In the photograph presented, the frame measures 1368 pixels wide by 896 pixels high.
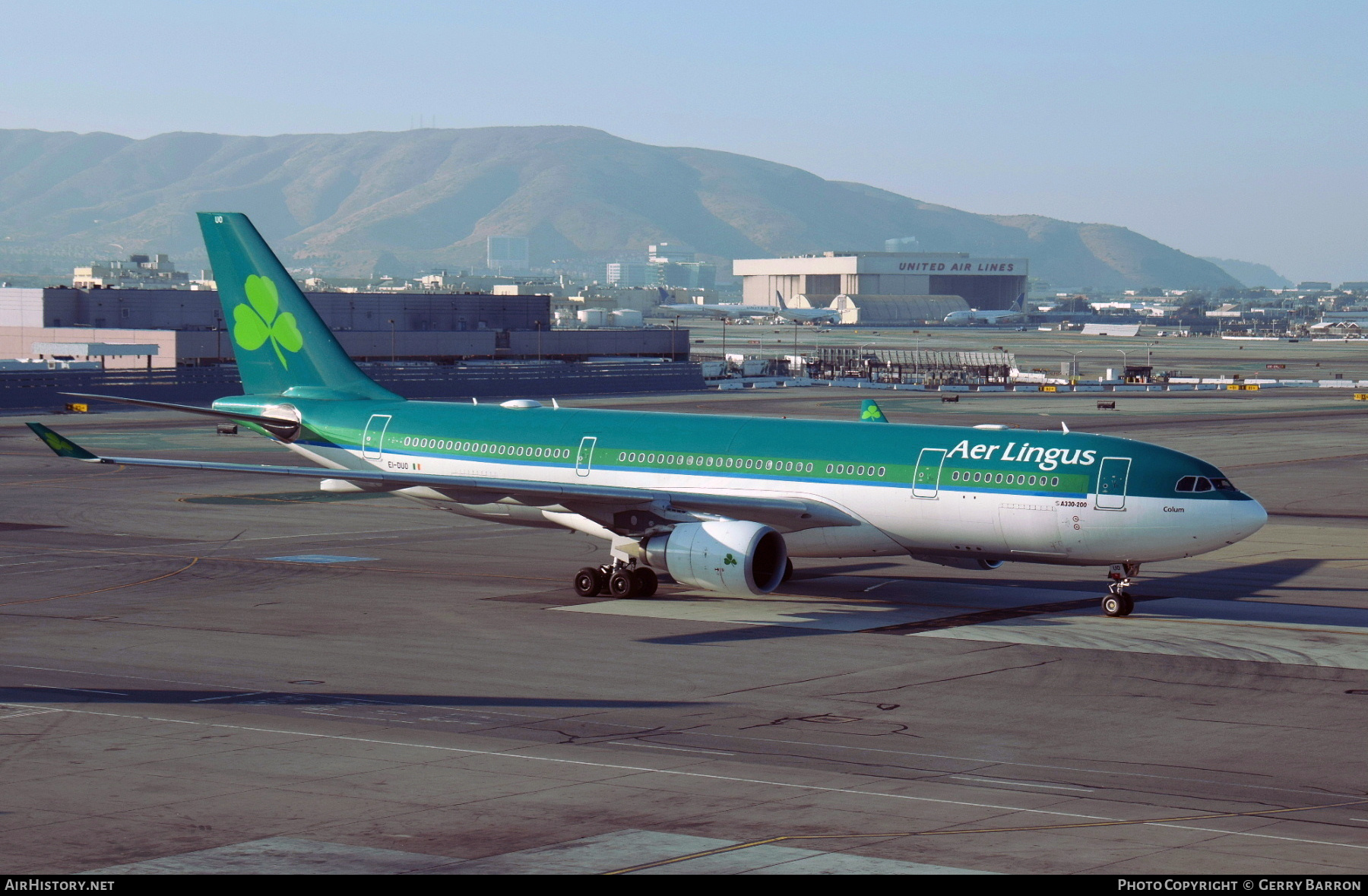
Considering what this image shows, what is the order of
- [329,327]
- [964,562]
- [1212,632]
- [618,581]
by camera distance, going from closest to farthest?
[1212,632], [964,562], [618,581], [329,327]

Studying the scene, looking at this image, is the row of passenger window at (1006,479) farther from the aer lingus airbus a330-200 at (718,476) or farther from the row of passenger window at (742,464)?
the row of passenger window at (742,464)

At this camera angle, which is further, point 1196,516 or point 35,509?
point 35,509

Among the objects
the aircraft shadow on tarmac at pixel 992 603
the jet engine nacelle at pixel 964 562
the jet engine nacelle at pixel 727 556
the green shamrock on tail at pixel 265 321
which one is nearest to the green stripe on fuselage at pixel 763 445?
the green shamrock on tail at pixel 265 321

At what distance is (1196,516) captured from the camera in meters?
34.5

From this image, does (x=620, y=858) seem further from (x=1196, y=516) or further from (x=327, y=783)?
(x=1196, y=516)

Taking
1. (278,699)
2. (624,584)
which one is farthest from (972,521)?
(278,699)

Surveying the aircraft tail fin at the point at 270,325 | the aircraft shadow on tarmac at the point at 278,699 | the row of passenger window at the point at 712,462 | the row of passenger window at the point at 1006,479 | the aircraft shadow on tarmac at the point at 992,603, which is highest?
the aircraft tail fin at the point at 270,325

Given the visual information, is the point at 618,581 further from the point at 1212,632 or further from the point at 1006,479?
the point at 1212,632

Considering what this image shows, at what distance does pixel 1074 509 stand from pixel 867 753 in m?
13.9

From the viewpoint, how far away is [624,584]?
127ft

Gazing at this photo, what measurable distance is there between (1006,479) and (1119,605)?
4165 millimetres

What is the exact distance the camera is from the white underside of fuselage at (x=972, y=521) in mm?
34688

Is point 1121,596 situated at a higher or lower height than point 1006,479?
lower
